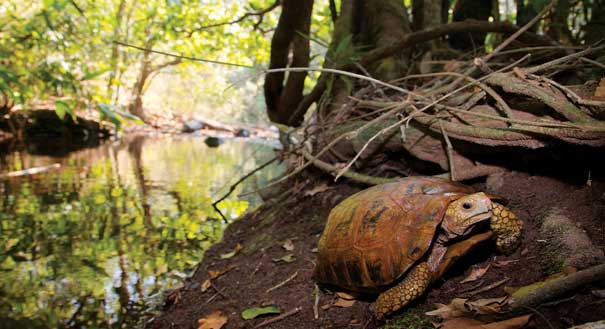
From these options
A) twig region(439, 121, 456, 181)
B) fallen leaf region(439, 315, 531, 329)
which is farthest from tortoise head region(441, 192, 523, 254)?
twig region(439, 121, 456, 181)

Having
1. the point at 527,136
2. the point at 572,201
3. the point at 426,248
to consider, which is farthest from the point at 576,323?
the point at 527,136

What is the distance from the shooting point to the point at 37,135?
17.8m

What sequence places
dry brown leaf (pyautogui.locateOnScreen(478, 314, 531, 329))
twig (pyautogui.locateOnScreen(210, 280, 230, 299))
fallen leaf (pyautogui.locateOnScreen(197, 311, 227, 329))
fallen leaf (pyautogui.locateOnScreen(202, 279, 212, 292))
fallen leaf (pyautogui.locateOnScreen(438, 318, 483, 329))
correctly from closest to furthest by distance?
dry brown leaf (pyautogui.locateOnScreen(478, 314, 531, 329)) → fallen leaf (pyautogui.locateOnScreen(438, 318, 483, 329)) → fallen leaf (pyautogui.locateOnScreen(197, 311, 227, 329)) → twig (pyautogui.locateOnScreen(210, 280, 230, 299)) → fallen leaf (pyautogui.locateOnScreen(202, 279, 212, 292))

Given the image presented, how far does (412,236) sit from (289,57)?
4237mm

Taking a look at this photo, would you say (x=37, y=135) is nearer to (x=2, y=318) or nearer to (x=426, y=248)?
(x=2, y=318)

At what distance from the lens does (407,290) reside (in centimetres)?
174

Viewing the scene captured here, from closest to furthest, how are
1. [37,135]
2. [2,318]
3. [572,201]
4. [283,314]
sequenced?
[572,201]
[283,314]
[2,318]
[37,135]

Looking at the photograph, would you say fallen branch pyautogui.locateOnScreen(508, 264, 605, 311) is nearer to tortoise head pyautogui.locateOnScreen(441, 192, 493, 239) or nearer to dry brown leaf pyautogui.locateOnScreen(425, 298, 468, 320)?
dry brown leaf pyautogui.locateOnScreen(425, 298, 468, 320)

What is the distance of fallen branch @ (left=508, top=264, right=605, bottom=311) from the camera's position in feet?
4.37

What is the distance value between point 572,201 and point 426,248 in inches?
30.3

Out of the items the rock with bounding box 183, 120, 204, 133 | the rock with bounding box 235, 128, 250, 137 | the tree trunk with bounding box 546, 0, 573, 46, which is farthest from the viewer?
the rock with bounding box 183, 120, 204, 133

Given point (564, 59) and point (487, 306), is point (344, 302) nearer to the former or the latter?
point (487, 306)

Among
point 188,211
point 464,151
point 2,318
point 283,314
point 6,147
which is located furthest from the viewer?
point 6,147

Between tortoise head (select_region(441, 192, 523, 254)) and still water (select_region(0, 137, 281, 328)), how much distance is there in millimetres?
2263
